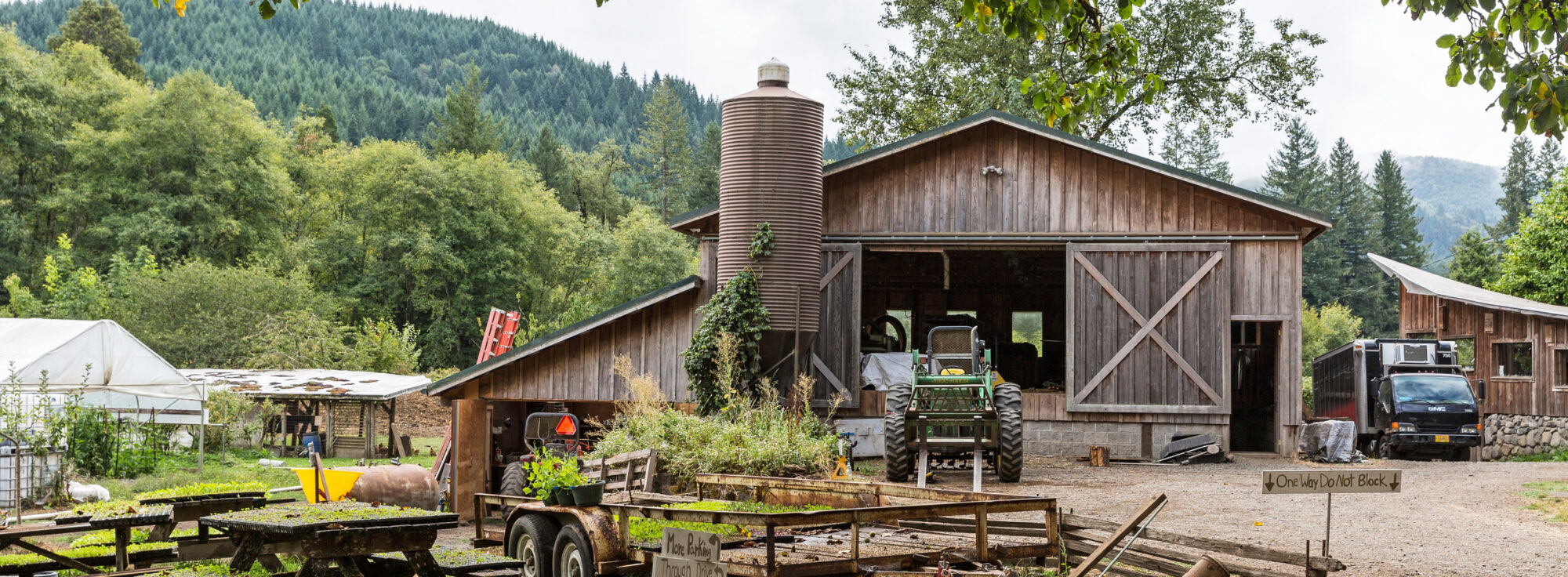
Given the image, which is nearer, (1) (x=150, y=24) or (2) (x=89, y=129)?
(2) (x=89, y=129)

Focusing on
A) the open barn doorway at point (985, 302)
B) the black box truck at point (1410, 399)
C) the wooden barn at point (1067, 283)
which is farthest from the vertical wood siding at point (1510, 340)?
the open barn doorway at point (985, 302)

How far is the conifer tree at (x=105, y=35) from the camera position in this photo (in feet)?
194

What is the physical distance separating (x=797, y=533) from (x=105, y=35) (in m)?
61.7

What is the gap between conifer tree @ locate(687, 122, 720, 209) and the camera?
68625mm

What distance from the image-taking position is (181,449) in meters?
27.8

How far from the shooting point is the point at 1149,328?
61.6 feet

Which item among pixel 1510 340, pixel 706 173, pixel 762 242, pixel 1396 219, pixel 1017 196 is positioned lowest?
pixel 1510 340

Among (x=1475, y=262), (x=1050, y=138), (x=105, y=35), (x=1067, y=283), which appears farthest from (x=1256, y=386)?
(x=105, y=35)

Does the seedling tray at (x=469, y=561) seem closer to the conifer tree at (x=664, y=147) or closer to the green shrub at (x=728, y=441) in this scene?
the green shrub at (x=728, y=441)

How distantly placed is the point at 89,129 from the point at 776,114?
1529 inches

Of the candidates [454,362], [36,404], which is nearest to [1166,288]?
[36,404]

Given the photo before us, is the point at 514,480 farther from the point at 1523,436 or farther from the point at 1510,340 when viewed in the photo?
the point at 1510,340

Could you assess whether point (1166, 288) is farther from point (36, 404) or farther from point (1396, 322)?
point (1396, 322)

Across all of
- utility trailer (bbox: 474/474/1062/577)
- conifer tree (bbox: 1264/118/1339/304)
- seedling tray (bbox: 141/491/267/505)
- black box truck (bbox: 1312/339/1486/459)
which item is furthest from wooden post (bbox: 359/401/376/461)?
conifer tree (bbox: 1264/118/1339/304)
